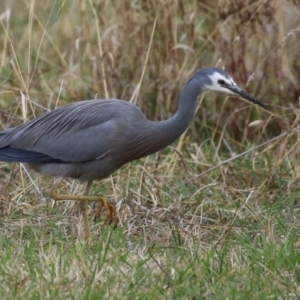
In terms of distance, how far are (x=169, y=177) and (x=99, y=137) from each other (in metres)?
1.03

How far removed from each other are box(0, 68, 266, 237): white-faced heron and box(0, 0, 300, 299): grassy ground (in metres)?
0.30

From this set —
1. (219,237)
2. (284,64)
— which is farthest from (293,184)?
(284,64)

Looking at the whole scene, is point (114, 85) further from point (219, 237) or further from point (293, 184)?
point (219, 237)

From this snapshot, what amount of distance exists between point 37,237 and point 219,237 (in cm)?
98

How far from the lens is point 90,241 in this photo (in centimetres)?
497

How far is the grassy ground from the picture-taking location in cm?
437

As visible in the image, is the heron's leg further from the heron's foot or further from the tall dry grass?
the tall dry grass

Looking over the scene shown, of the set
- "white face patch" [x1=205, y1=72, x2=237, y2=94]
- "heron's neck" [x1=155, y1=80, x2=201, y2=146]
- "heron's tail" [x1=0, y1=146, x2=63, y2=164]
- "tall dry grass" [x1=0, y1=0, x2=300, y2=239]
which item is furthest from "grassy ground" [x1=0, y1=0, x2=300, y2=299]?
"white face patch" [x1=205, y1=72, x2=237, y2=94]

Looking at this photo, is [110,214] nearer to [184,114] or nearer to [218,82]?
[184,114]

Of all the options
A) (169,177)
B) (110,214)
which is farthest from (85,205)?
(169,177)

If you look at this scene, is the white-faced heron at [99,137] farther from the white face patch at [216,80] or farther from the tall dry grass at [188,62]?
the tall dry grass at [188,62]

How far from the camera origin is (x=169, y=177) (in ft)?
20.8

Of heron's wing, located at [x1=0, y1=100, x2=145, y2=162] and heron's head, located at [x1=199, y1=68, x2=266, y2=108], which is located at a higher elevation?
heron's head, located at [x1=199, y1=68, x2=266, y2=108]

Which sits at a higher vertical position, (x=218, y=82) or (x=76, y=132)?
(x=218, y=82)
